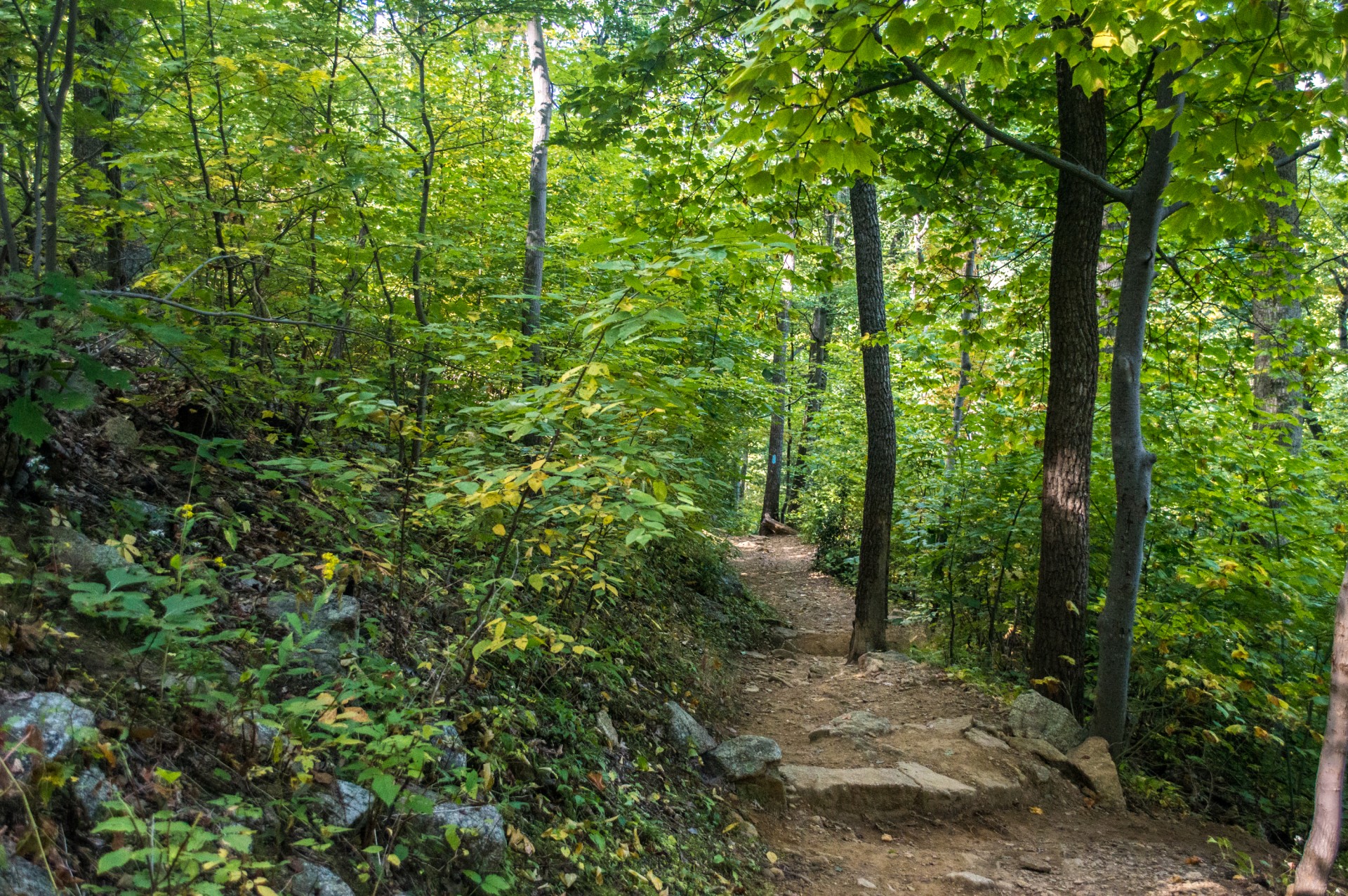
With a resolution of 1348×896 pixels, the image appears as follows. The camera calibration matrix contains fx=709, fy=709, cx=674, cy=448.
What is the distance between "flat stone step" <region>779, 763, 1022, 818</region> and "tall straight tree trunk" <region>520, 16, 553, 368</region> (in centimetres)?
425

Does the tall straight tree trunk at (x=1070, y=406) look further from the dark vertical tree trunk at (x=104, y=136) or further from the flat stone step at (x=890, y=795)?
the dark vertical tree trunk at (x=104, y=136)

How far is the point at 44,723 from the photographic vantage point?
79.7 inches

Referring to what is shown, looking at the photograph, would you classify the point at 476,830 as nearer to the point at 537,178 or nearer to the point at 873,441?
the point at 537,178

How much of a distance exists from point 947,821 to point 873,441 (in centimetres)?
483

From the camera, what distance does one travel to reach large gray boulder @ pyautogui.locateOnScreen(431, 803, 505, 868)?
8.98 ft

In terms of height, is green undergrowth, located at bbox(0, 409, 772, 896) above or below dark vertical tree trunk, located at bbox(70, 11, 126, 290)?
below

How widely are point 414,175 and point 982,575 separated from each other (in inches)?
291

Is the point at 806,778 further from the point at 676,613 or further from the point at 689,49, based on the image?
the point at 689,49

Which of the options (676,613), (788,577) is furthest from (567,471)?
(788,577)

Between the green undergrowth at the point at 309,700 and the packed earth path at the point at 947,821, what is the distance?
0.61m

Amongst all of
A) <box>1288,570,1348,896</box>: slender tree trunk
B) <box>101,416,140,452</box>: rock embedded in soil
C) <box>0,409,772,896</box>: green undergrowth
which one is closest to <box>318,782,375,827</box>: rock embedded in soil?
<box>0,409,772,896</box>: green undergrowth

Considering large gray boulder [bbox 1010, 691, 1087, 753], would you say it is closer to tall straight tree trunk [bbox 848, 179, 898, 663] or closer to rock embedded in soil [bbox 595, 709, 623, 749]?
tall straight tree trunk [bbox 848, 179, 898, 663]

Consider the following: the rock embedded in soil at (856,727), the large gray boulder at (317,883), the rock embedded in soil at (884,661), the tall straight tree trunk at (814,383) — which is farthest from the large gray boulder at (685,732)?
the tall straight tree trunk at (814,383)

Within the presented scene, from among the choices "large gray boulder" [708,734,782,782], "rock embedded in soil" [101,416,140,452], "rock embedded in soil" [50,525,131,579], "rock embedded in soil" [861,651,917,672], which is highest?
"rock embedded in soil" [101,416,140,452]
